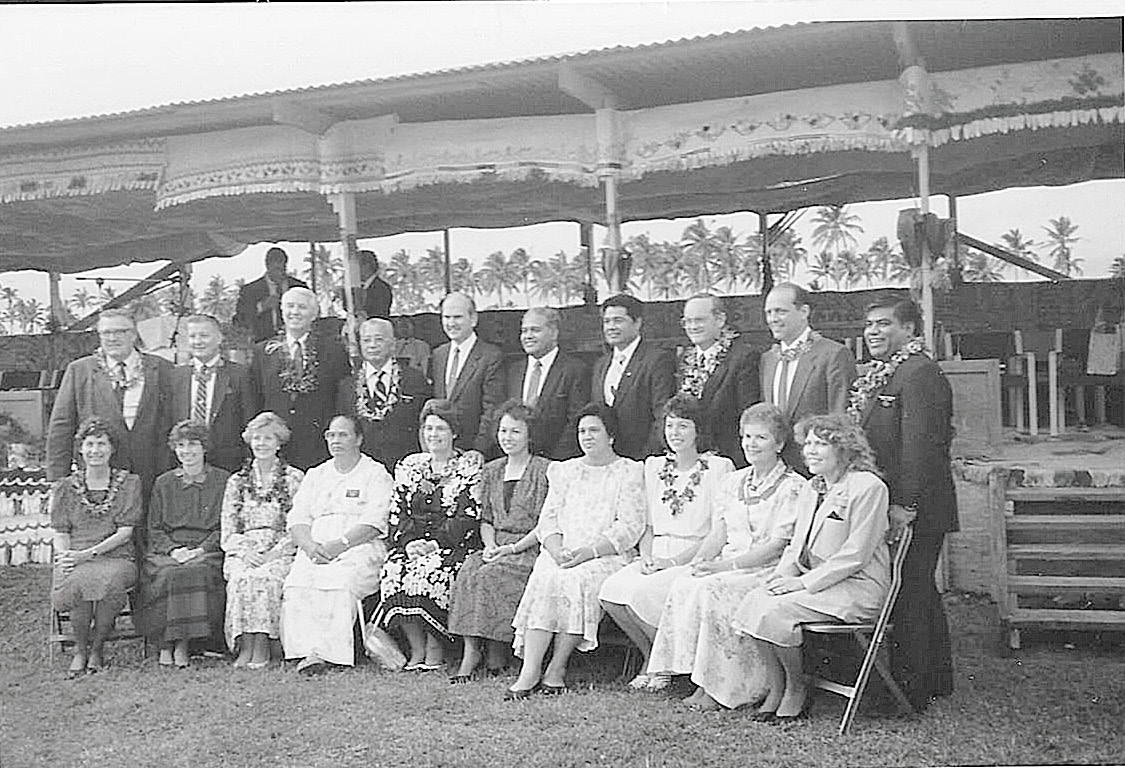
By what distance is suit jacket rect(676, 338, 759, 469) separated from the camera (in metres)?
4.39

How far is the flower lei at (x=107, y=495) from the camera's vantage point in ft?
15.3

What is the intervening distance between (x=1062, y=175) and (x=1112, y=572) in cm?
120

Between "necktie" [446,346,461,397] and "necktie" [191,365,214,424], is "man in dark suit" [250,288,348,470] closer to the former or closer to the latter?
"necktie" [191,365,214,424]

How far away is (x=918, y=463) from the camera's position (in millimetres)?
4301

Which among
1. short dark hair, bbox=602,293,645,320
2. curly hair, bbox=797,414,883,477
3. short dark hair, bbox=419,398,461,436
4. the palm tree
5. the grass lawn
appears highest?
the palm tree

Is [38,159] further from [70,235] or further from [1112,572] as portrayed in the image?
[1112,572]

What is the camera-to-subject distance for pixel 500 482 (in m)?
4.64

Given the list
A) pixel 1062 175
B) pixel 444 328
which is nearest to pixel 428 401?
pixel 444 328

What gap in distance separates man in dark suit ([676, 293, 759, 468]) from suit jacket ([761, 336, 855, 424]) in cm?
8

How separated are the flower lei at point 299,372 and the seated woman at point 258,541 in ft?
0.39

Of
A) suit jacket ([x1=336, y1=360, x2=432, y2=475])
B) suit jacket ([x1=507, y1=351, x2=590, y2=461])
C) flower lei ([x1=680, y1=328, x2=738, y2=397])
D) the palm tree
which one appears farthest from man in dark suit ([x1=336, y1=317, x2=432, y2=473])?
the palm tree

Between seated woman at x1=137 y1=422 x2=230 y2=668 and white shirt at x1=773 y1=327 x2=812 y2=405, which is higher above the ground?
white shirt at x1=773 y1=327 x2=812 y2=405

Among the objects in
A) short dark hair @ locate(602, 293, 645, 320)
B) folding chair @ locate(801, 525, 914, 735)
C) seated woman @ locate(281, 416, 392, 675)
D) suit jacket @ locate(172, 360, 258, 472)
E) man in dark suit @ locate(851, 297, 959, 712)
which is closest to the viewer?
folding chair @ locate(801, 525, 914, 735)

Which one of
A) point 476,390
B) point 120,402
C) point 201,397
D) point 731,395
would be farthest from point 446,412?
point 120,402
